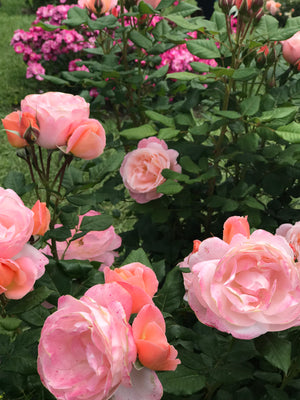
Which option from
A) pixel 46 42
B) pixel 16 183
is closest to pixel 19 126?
pixel 16 183

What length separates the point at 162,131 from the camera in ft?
4.60

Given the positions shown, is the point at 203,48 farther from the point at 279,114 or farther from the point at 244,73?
the point at 279,114

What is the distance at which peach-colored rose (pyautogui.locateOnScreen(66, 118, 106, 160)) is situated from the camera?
927 mm

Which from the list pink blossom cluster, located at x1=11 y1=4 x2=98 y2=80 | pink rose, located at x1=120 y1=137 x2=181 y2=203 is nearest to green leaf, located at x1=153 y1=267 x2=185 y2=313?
pink rose, located at x1=120 y1=137 x2=181 y2=203

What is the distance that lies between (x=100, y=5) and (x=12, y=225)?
3.73ft

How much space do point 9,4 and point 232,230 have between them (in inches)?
370

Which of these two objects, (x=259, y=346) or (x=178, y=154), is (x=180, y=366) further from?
(x=178, y=154)

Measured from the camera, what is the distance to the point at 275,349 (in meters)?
0.72

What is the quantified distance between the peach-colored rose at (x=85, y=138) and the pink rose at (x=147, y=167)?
524 mm

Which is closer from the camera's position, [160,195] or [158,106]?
[160,195]

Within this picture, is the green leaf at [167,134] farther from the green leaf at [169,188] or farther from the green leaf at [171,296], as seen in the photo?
the green leaf at [171,296]

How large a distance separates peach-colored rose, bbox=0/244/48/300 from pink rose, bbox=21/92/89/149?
0.28 m

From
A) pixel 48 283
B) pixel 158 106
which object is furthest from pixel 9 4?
pixel 48 283

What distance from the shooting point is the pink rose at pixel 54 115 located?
36.9 inches
